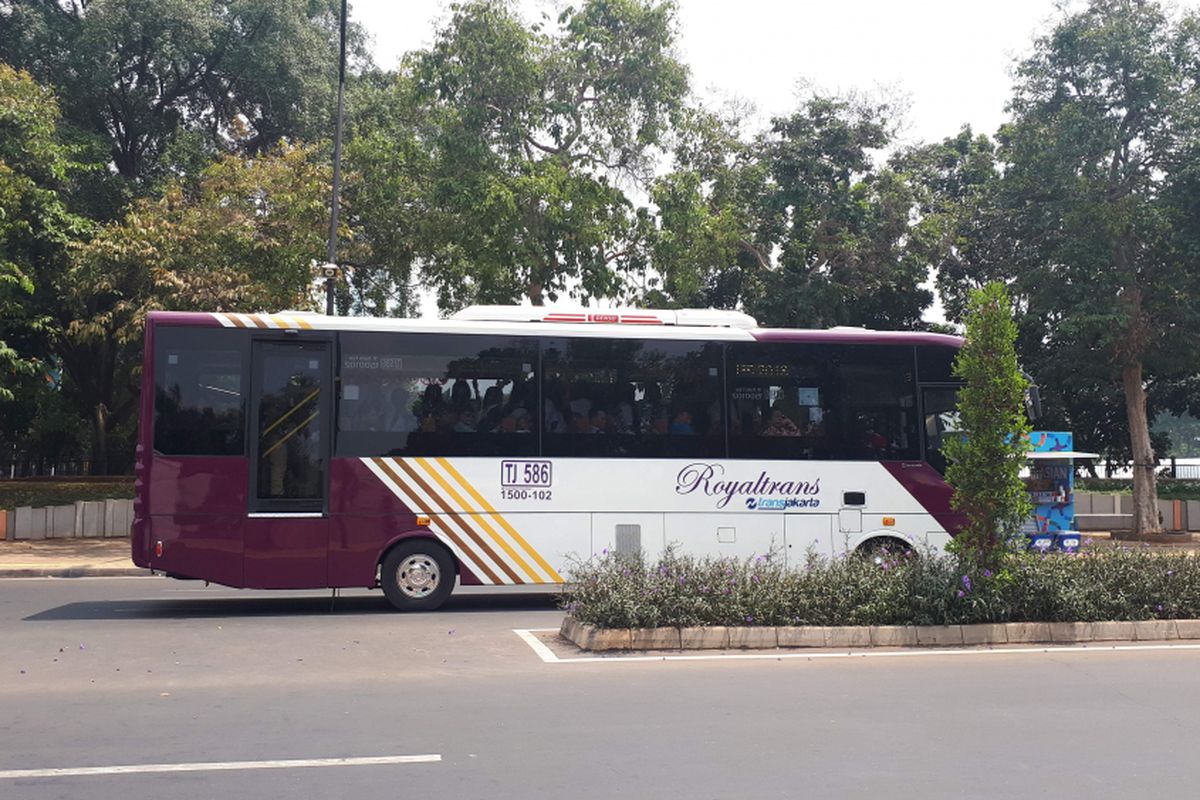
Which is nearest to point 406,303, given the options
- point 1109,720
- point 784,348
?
point 784,348

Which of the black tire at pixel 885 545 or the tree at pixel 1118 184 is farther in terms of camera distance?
the tree at pixel 1118 184

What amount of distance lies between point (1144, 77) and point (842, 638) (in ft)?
62.1

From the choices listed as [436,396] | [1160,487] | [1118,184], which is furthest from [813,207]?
[436,396]

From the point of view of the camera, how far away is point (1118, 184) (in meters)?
25.8

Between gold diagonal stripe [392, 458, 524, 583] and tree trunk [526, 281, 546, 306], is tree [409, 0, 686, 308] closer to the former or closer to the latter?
tree trunk [526, 281, 546, 306]

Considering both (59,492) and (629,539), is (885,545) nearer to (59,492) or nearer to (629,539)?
(629,539)

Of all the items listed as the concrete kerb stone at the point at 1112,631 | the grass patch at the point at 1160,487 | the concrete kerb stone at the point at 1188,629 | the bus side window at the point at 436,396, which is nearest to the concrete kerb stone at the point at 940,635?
the concrete kerb stone at the point at 1112,631

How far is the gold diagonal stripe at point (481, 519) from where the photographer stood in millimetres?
14266

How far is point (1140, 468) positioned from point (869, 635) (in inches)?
738

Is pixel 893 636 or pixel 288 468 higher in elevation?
pixel 288 468

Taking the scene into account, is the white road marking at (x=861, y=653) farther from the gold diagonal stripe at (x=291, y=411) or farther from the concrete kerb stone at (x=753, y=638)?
the gold diagonal stripe at (x=291, y=411)

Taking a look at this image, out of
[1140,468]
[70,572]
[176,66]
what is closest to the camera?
[70,572]

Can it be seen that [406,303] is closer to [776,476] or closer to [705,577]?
[776,476]

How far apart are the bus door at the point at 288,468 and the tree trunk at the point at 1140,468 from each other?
20093 millimetres
